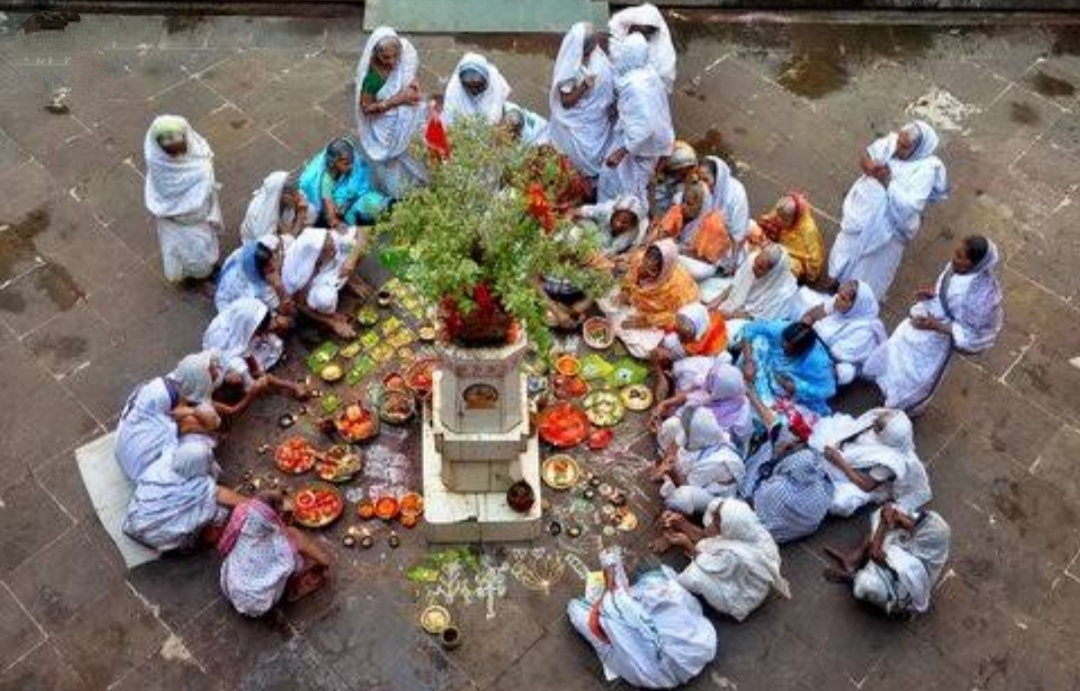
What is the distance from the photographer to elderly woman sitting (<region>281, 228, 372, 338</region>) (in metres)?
8.77

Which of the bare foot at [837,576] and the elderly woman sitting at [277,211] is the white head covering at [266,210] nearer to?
the elderly woman sitting at [277,211]

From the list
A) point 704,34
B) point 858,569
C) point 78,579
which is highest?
point 704,34

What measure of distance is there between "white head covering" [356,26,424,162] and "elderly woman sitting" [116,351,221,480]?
8.97 feet

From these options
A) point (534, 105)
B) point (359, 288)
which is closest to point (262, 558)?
point (359, 288)

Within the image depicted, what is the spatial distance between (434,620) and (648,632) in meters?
1.43

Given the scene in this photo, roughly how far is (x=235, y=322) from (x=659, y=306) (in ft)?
10.8

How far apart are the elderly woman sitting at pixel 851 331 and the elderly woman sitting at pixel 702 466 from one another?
1.39 m

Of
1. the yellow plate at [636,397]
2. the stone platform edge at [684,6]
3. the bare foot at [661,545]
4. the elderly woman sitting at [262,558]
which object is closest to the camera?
the elderly woman sitting at [262,558]

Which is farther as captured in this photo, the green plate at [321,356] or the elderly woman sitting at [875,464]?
the green plate at [321,356]

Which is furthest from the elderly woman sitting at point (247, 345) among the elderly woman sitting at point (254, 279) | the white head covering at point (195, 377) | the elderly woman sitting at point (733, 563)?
the elderly woman sitting at point (733, 563)

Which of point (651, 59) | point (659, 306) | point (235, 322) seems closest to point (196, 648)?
point (235, 322)

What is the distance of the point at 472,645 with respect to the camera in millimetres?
7336

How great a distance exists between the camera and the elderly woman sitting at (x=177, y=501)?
7340 millimetres

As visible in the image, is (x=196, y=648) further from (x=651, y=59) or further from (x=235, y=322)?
(x=651, y=59)
